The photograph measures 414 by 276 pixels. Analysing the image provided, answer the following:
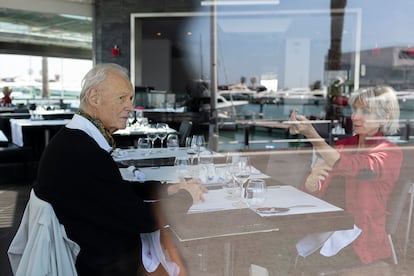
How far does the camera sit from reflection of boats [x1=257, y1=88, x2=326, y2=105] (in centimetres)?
1107

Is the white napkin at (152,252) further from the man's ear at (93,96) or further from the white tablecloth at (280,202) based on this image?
the man's ear at (93,96)

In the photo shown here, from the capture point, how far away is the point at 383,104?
2.50 m

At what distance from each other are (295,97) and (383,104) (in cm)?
887

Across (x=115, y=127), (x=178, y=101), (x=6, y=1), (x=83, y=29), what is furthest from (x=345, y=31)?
(x=115, y=127)

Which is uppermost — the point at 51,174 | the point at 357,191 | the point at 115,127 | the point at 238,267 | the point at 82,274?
the point at 115,127

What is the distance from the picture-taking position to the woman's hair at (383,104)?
98.3 inches

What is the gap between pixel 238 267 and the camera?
316 centimetres

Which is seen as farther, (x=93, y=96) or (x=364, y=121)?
(x=364, y=121)

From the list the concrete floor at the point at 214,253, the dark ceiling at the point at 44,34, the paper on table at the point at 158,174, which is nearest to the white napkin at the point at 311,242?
the concrete floor at the point at 214,253

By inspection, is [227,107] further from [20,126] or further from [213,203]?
[213,203]

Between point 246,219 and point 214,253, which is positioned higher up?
point 246,219

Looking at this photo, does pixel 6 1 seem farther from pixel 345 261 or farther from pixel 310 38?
pixel 345 261

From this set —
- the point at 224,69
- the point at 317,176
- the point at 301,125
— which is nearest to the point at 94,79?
the point at 301,125

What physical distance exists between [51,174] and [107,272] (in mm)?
432
